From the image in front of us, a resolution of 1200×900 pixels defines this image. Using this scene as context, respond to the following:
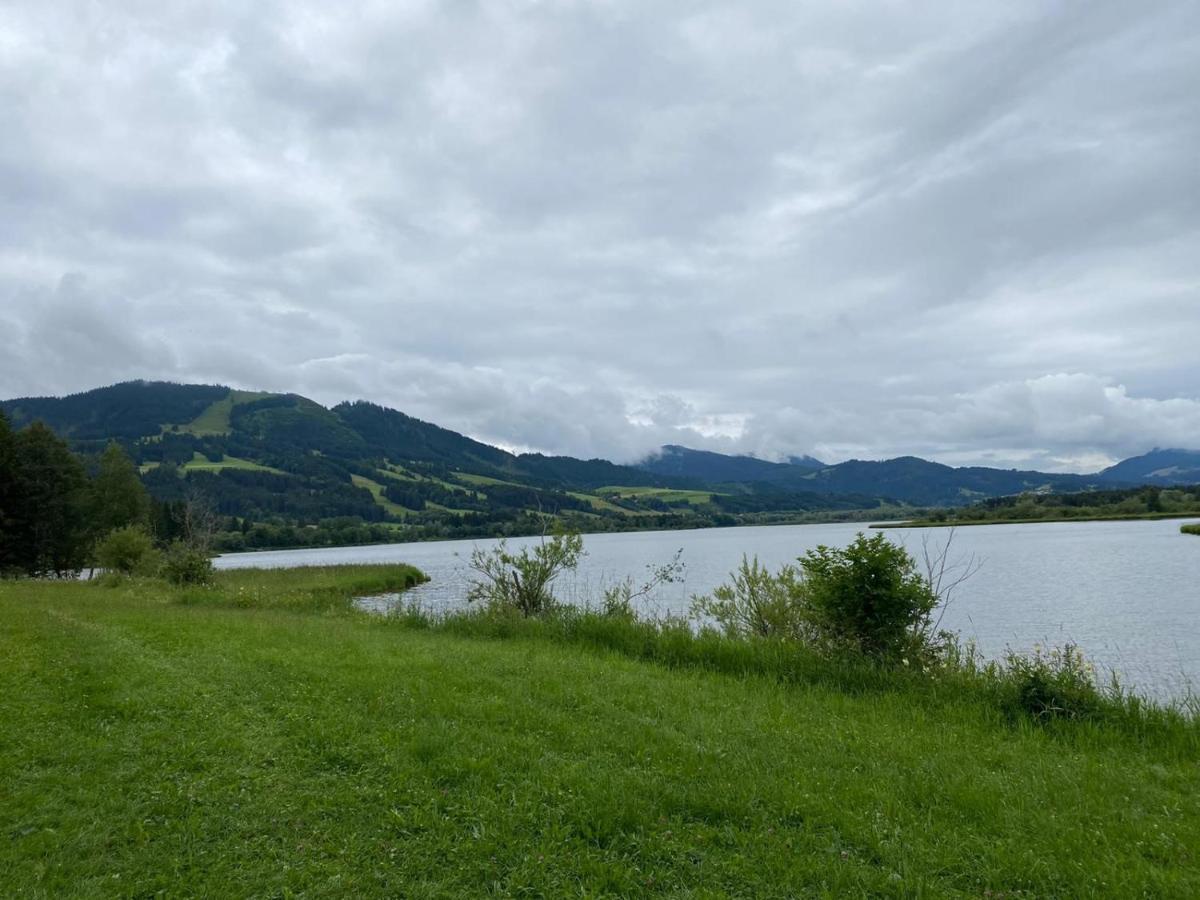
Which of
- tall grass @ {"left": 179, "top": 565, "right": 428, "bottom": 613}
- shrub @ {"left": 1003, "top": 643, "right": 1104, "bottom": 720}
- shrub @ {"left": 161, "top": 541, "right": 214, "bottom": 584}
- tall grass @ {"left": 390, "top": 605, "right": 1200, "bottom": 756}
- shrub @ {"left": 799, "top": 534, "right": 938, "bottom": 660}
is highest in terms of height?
shrub @ {"left": 799, "top": 534, "right": 938, "bottom": 660}

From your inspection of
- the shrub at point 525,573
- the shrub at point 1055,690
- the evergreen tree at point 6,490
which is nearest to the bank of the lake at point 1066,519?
the shrub at point 525,573

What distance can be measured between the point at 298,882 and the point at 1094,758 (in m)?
8.20

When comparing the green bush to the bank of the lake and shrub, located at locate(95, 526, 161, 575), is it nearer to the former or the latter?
shrub, located at locate(95, 526, 161, 575)

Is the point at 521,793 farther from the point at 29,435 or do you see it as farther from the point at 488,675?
the point at 29,435

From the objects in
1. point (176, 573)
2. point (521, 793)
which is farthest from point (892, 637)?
point (176, 573)

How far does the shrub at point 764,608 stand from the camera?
50.1 feet

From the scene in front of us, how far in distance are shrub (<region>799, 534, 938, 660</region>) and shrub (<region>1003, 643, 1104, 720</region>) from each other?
7.15ft

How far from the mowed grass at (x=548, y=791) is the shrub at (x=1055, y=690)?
621 mm

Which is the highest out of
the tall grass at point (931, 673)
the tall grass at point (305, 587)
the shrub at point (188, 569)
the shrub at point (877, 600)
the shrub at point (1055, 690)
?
the shrub at point (877, 600)

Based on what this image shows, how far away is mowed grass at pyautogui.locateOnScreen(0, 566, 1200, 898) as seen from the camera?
5.25 meters

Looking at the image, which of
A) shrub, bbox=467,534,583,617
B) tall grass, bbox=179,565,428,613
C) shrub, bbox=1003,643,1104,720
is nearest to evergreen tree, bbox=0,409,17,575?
tall grass, bbox=179,565,428,613

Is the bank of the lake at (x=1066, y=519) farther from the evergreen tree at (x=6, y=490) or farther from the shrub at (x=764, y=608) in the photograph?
the evergreen tree at (x=6, y=490)

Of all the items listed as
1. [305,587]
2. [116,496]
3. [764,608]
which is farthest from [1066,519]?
[116,496]

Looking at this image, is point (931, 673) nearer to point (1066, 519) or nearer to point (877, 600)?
point (877, 600)
